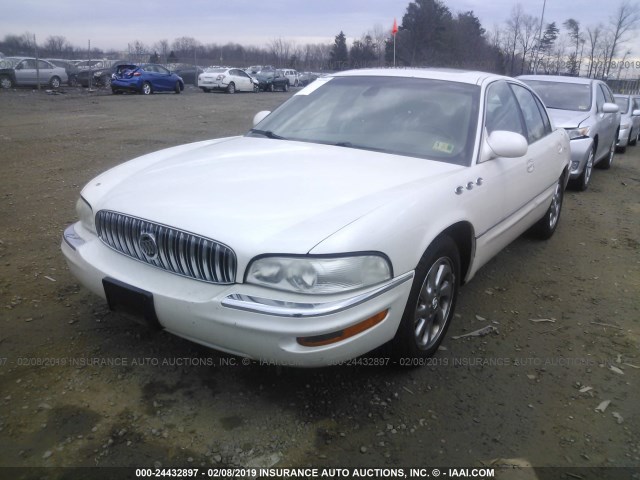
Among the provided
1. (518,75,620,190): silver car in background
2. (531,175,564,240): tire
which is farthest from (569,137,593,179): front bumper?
(531,175,564,240): tire

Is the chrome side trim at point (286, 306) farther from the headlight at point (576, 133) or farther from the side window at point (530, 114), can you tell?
the headlight at point (576, 133)

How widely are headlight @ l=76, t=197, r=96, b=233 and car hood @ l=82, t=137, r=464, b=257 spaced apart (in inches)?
2.1

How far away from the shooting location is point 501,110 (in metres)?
3.79

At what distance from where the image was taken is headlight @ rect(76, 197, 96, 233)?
2.82m

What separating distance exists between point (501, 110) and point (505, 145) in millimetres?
744

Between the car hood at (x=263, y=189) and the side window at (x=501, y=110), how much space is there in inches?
28.9

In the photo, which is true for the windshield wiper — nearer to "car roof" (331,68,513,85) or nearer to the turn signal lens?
"car roof" (331,68,513,85)

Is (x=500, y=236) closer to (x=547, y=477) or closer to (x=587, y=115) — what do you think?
(x=547, y=477)

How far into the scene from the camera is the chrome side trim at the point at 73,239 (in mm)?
2801

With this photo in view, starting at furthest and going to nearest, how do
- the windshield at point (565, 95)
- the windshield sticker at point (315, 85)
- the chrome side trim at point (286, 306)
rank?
the windshield at point (565, 95) < the windshield sticker at point (315, 85) < the chrome side trim at point (286, 306)

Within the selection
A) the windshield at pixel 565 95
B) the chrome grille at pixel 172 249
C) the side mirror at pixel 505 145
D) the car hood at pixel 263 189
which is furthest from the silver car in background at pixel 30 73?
the side mirror at pixel 505 145

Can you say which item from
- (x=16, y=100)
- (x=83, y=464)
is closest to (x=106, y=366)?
(x=83, y=464)

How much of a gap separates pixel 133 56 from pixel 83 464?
40.9 m

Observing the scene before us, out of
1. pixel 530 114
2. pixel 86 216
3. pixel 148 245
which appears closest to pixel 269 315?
pixel 148 245
